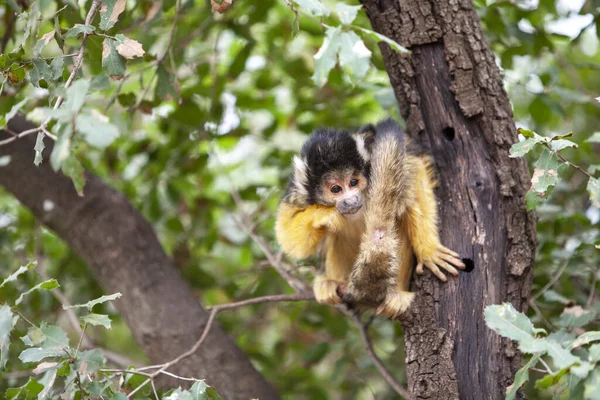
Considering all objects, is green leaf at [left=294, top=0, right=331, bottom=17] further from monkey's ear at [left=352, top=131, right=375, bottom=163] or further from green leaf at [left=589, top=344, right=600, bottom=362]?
green leaf at [left=589, top=344, right=600, bottom=362]

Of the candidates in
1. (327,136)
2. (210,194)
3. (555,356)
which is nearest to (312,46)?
(210,194)

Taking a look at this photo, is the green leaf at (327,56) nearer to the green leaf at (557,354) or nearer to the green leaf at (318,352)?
the green leaf at (557,354)

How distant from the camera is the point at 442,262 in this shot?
2.44 m

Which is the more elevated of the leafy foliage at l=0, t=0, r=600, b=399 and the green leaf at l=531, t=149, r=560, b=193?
the green leaf at l=531, t=149, r=560, b=193

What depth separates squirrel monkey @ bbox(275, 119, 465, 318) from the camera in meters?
2.41

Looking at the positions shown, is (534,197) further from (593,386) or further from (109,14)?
(109,14)

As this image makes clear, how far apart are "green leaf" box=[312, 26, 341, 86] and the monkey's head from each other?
1.01 metres

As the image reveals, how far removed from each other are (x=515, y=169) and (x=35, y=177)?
2.58 m

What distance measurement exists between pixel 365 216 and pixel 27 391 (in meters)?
1.38

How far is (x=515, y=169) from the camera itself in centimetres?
252

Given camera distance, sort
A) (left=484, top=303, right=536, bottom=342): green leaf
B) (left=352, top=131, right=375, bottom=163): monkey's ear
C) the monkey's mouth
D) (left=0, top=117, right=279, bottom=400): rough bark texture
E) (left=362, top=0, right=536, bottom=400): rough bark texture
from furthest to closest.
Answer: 1. (left=0, top=117, right=279, bottom=400): rough bark texture
2. (left=352, top=131, right=375, bottom=163): monkey's ear
3. the monkey's mouth
4. (left=362, top=0, right=536, bottom=400): rough bark texture
5. (left=484, top=303, right=536, bottom=342): green leaf

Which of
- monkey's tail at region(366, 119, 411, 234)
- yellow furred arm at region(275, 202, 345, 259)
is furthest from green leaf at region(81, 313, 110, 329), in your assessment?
yellow furred arm at region(275, 202, 345, 259)

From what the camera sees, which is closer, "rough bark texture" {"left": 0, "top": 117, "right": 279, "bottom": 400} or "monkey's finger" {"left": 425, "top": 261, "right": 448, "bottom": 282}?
"monkey's finger" {"left": 425, "top": 261, "right": 448, "bottom": 282}

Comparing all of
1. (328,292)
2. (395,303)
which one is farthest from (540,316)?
(328,292)
